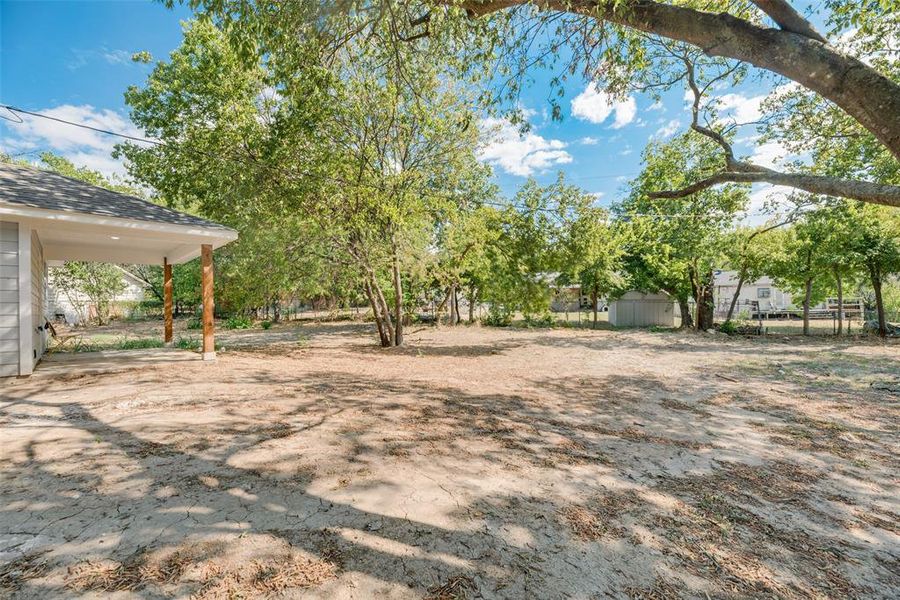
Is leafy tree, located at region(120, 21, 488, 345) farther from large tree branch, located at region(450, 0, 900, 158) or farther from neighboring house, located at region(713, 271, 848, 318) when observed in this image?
neighboring house, located at region(713, 271, 848, 318)

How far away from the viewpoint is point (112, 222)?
6531 mm

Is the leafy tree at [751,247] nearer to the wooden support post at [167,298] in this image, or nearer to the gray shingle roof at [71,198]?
the gray shingle roof at [71,198]

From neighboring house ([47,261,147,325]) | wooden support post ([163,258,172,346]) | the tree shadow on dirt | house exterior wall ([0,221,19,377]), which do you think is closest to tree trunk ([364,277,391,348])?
wooden support post ([163,258,172,346])

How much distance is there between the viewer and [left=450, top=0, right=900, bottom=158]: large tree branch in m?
2.42

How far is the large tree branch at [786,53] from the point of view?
2.42 meters

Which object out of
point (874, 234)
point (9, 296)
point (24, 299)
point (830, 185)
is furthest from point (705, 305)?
point (9, 296)

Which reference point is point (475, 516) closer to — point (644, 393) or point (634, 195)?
point (644, 393)

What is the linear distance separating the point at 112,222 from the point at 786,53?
9.19m

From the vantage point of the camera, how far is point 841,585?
1835mm

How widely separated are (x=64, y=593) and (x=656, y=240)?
1813 centimetres

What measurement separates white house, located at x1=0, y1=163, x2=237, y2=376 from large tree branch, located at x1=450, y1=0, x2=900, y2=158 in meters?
7.63

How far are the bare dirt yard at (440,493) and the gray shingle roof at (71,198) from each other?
2889 millimetres

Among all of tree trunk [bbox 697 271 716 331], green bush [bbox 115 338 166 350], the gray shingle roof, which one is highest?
the gray shingle roof

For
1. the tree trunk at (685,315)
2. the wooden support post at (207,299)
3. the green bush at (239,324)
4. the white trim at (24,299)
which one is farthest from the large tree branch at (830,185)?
the green bush at (239,324)
